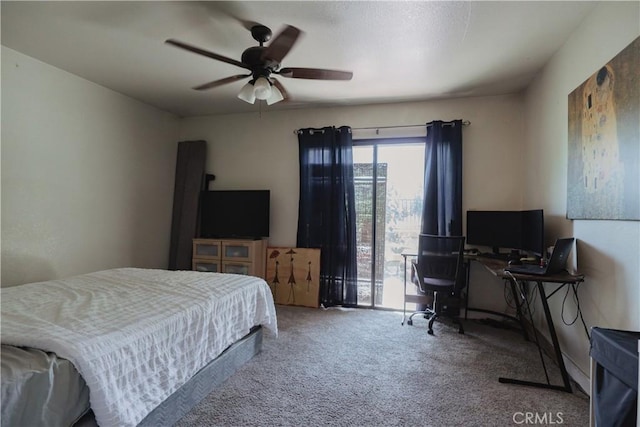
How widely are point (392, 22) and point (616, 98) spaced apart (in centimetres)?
144

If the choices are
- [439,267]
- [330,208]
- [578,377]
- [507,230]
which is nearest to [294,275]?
[330,208]

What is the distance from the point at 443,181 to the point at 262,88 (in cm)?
237

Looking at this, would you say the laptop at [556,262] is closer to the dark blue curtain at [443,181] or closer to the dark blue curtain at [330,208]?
Answer: the dark blue curtain at [443,181]

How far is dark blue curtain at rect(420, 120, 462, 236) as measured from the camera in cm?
361

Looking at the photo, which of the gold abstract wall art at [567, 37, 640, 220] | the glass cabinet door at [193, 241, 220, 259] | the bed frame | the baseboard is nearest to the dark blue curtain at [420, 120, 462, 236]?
the gold abstract wall art at [567, 37, 640, 220]

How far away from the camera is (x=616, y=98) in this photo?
1.77m

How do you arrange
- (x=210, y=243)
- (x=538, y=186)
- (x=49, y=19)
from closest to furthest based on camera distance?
(x=49, y=19) → (x=538, y=186) → (x=210, y=243)

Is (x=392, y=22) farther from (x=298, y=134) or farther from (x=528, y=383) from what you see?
(x=528, y=383)

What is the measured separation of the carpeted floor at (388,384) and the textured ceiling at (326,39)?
2536 mm

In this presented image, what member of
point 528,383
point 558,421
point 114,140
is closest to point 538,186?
point 528,383

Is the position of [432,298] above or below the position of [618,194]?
below

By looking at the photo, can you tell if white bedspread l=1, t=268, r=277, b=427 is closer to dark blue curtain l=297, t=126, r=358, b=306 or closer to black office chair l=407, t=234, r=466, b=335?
dark blue curtain l=297, t=126, r=358, b=306

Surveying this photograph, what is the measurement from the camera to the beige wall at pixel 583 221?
1.72 m

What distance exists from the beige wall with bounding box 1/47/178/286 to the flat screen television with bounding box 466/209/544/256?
13.4 feet
